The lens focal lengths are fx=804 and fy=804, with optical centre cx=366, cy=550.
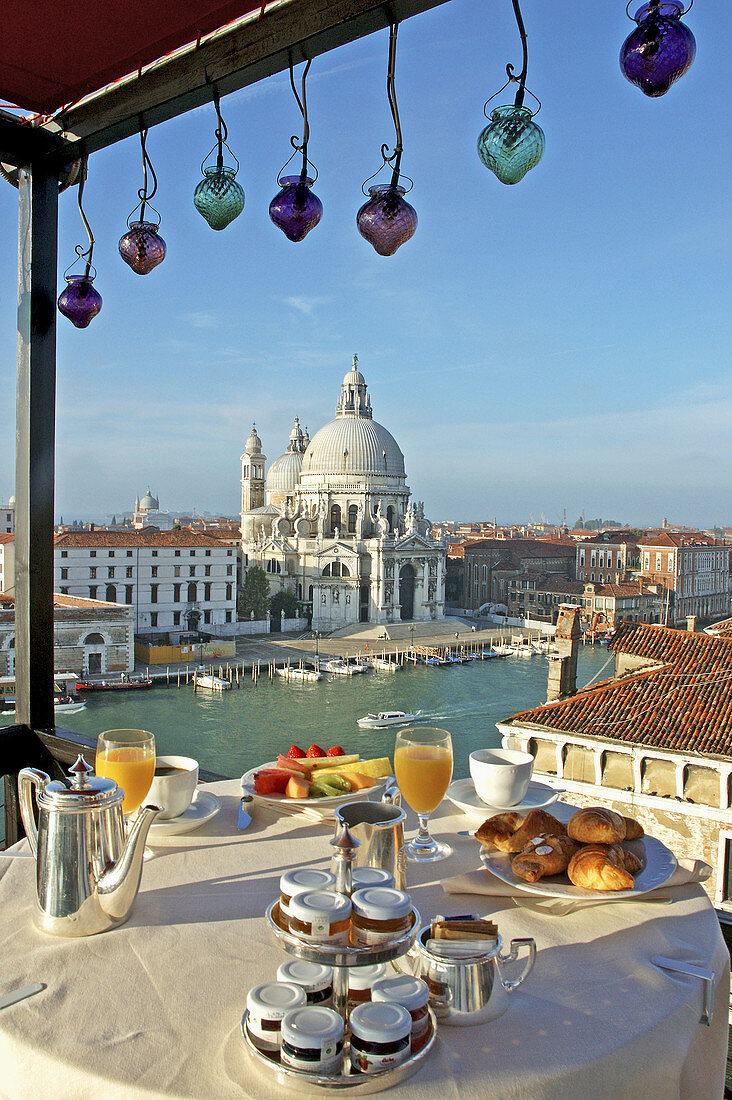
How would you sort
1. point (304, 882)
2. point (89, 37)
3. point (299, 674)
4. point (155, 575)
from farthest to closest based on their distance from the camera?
point (155, 575) < point (299, 674) < point (89, 37) < point (304, 882)

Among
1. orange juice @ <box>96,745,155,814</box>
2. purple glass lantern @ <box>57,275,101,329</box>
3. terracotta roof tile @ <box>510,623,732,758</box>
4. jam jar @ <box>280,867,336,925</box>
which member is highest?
purple glass lantern @ <box>57,275,101,329</box>

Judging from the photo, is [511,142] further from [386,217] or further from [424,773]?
[424,773]

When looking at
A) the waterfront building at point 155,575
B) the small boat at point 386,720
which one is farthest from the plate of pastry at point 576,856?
the waterfront building at point 155,575

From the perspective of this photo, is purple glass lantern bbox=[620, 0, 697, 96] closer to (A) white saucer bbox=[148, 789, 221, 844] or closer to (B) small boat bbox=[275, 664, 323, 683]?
(A) white saucer bbox=[148, 789, 221, 844]

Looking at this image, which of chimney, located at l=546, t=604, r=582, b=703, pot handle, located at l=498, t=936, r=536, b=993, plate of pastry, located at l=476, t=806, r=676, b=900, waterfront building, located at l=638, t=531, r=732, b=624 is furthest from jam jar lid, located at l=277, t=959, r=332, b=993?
waterfront building, located at l=638, t=531, r=732, b=624

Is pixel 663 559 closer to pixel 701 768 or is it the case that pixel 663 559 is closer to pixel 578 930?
pixel 701 768

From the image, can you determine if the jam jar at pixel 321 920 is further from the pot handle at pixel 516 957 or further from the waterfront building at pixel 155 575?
the waterfront building at pixel 155 575

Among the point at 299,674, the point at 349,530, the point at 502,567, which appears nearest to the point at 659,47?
the point at 299,674

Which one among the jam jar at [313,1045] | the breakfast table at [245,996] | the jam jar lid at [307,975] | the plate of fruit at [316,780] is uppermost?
the jam jar lid at [307,975]
